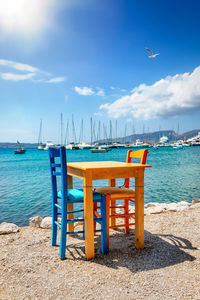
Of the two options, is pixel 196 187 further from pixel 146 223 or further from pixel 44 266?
pixel 44 266

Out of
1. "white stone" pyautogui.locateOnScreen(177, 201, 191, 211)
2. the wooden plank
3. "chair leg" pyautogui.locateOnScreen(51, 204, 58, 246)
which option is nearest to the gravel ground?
"chair leg" pyautogui.locateOnScreen(51, 204, 58, 246)

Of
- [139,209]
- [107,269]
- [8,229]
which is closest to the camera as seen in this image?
[107,269]

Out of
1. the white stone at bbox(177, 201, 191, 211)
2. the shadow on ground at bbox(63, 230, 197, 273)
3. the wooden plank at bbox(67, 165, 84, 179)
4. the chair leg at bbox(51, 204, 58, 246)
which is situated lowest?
the white stone at bbox(177, 201, 191, 211)

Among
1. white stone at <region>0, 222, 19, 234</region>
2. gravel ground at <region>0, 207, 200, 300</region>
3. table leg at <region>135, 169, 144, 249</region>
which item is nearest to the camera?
gravel ground at <region>0, 207, 200, 300</region>

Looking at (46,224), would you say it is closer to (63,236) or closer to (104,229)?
(63,236)

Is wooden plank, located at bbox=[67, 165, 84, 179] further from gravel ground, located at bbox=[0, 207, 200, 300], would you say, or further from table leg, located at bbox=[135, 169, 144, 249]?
gravel ground, located at bbox=[0, 207, 200, 300]

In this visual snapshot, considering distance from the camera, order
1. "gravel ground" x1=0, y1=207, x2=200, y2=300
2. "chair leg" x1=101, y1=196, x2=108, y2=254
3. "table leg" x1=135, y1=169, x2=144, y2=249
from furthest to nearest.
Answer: "table leg" x1=135, y1=169, x2=144, y2=249
"chair leg" x1=101, y1=196, x2=108, y2=254
"gravel ground" x1=0, y1=207, x2=200, y2=300

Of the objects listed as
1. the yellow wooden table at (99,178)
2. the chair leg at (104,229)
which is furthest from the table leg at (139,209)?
the chair leg at (104,229)

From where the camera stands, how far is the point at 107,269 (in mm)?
2949

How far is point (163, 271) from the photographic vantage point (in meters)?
2.86

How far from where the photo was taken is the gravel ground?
8.10 feet

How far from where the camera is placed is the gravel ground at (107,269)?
97.2 inches

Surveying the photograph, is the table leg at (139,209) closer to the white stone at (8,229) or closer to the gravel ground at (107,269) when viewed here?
the gravel ground at (107,269)

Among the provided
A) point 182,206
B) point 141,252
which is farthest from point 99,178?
point 182,206
